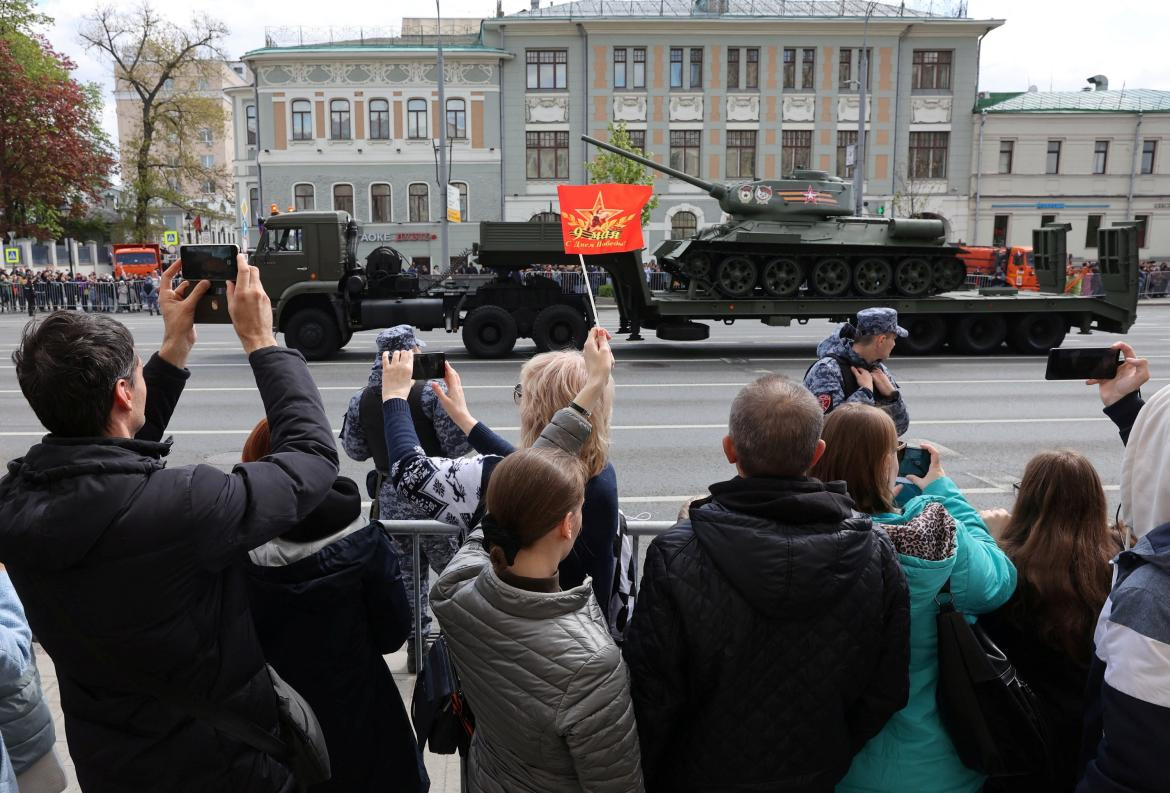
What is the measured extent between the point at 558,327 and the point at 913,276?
23.3 feet

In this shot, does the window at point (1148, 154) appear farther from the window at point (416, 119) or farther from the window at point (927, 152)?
the window at point (416, 119)

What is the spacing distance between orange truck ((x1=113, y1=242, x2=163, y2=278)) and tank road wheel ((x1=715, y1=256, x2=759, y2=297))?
36.4 meters

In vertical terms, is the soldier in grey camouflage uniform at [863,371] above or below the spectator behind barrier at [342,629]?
above

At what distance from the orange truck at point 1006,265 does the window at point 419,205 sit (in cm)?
2295

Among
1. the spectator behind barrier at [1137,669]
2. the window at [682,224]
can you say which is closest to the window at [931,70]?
the window at [682,224]

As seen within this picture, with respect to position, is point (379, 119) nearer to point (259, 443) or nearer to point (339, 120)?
point (339, 120)

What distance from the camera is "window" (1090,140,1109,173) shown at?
148ft

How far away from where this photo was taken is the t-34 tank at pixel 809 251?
1828 cm

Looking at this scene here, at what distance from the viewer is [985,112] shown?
43719mm

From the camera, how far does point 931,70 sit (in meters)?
43.3

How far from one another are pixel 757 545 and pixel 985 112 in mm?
47071

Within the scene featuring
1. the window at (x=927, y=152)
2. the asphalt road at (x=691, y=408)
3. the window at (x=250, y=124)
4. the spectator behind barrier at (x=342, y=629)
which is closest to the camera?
the spectator behind barrier at (x=342, y=629)

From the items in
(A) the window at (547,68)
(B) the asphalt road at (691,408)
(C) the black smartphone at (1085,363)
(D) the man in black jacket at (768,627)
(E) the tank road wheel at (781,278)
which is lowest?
(B) the asphalt road at (691,408)

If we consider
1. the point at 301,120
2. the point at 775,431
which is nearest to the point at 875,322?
the point at 775,431
